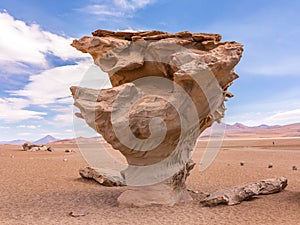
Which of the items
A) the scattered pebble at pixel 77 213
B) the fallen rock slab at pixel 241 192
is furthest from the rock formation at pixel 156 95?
the scattered pebble at pixel 77 213

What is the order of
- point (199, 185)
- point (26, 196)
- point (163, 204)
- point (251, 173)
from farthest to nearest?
point (251, 173) → point (199, 185) → point (26, 196) → point (163, 204)

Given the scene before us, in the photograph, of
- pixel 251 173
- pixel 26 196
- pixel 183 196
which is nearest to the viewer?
pixel 183 196

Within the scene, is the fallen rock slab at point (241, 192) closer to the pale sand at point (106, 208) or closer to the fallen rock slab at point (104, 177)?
the pale sand at point (106, 208)

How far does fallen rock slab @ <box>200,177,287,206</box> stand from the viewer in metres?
8.93

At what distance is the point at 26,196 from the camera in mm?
11156

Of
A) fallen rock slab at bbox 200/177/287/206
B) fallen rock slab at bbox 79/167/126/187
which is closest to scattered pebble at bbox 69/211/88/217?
fallen rock slab at bbox 200/177/287/206

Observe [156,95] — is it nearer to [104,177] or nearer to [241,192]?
[241,192]

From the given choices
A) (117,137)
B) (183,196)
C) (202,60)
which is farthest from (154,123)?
(183,196)

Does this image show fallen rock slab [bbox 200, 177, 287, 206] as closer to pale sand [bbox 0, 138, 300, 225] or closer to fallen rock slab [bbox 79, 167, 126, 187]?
pale sand [bbox 0, 138, 300, 225]

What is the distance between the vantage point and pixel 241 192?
9.26m

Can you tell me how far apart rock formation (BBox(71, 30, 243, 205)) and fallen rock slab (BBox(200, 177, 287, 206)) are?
122cm

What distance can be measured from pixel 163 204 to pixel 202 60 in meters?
4.21

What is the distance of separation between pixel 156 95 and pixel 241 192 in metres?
3.72

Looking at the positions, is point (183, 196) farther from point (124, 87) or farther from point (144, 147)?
point (124, 87)
